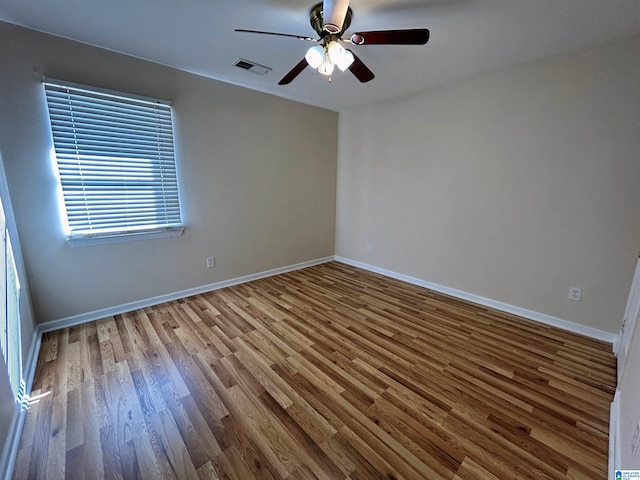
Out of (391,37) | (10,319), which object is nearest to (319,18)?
(391,37)

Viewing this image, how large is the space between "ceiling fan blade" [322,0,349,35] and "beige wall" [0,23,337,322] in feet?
6.58

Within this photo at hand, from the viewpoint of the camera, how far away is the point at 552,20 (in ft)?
5.79

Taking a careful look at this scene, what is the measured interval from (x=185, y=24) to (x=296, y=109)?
189 cm

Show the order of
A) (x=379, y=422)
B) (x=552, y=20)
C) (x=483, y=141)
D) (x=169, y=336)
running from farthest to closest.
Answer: (x=483, y=141) < (x=169, y=336) < (x=552, y=20) < (x=379, y=422)

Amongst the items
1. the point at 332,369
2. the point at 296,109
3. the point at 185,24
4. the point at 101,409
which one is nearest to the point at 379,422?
the point at 332,369

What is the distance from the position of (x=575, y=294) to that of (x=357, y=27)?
9.62 feet

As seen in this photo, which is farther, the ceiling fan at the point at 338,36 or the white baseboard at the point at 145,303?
the white baseboard at the point at 145,303

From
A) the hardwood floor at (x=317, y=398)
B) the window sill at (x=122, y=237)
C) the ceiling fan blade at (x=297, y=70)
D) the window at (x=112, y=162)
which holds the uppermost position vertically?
the ceiling fan blade at (x=297, y=70)

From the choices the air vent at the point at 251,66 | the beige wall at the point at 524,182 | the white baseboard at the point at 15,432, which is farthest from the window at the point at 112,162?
the beige wall at the point at 524,182

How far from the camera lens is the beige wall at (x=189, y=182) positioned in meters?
2.04

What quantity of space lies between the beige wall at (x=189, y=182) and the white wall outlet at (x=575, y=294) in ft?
10.0

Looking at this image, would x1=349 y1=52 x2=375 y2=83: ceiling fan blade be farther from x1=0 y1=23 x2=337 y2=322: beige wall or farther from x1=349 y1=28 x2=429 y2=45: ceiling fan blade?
x1=0 y1=23 x2=337 y2=322: beige wall

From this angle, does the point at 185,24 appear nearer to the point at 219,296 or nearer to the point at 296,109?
the point at 296,109

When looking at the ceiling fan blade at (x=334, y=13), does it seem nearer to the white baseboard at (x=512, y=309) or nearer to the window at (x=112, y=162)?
the window at (x=112, y=162)
